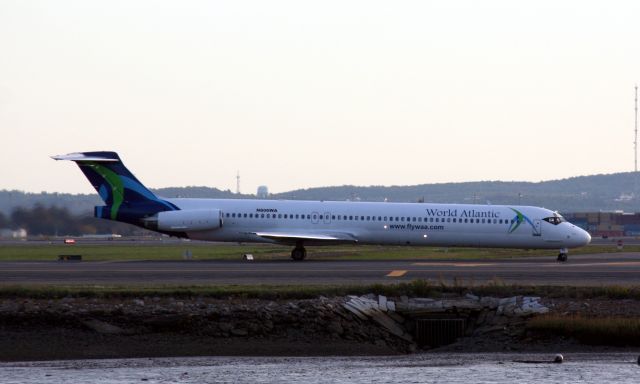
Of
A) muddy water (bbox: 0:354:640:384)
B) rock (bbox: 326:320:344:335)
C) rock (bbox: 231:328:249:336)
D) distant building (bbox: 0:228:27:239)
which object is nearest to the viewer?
muddy water (bbox: 0:354:640:384)

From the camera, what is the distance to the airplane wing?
1929 inches

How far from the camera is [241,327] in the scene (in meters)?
25.5

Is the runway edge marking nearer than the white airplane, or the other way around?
the runway edge marking

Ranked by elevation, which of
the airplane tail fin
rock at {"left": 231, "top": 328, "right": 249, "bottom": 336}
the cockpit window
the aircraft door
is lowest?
rock at {"left": 231, "top": 328, "right": 249, "bottom": 336}

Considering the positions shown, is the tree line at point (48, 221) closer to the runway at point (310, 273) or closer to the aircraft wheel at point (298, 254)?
the aircraft wheel at point (298, 254)

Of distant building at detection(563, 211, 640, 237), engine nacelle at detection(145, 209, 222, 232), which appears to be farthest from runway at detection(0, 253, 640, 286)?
distant building at detection(563, 211, 640, 237)

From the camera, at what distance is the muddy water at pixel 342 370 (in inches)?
789

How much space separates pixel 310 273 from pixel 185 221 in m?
13.7

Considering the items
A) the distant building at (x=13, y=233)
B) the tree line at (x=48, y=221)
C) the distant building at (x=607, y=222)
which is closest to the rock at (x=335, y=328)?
the tree line at (x=48, y=221)

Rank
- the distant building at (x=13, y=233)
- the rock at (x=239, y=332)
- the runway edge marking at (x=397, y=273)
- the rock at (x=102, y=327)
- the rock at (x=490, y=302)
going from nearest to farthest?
the rock at (x=102, y=327)
the rock at (x=239, y=332)
the rock at (x=490, y=302)
the runway edge marking at (x=397, y=273)
the distant building at (x=13, y=233)

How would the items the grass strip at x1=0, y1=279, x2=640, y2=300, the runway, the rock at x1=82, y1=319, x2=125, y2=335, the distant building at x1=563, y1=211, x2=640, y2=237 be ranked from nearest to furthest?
1. the rock at x1=82, y1=319, x2=125, y2=335
2. the grass strip at x1=0, y1=279, x2=640, y2=300
3. the runway
4. the distant building at x1=563, y1=211, x2=640, y2=237

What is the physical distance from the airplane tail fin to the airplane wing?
17.0ft

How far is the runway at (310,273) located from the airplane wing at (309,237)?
4.74 m

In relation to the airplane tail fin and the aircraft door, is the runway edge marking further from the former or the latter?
the airplane tail fin
